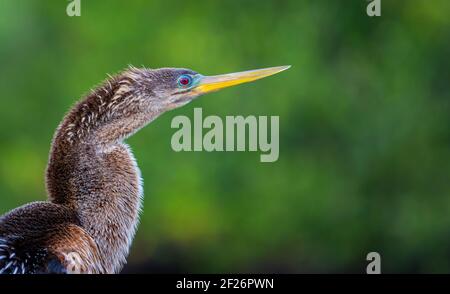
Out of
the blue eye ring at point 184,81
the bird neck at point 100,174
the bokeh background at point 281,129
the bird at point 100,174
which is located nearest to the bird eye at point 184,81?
the blue eye ring at point 184,81

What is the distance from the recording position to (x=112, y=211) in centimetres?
552

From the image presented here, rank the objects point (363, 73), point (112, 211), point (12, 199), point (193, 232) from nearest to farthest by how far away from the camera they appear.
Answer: point (112, 211), point (12, 199), point (193, 232), point (363, 73)

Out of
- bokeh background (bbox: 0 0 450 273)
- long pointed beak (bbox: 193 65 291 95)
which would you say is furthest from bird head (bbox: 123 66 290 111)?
bokeh background (bbox: 0 0 450 273)

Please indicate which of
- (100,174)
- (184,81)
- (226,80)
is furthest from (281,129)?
(100,174)

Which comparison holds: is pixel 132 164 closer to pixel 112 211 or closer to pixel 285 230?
pixel 112 211

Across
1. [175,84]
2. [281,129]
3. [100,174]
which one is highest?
[281,129]

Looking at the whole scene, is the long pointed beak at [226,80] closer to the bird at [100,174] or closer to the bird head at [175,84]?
the bird head at [175,84]

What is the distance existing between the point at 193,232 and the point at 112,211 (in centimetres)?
803

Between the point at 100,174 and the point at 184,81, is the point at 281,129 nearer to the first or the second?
the point at 184,81

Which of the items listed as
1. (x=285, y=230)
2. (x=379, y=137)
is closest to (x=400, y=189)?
(x=379, y=137)

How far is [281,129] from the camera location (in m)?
13.5

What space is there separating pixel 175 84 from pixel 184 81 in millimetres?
57

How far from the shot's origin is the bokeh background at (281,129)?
13094mm

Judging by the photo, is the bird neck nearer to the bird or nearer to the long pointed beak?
the bird
